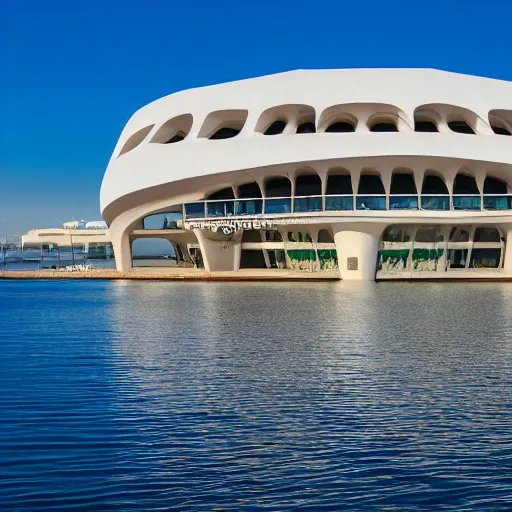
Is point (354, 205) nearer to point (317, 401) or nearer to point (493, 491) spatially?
point (317, 401)

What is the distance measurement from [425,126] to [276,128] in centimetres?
916

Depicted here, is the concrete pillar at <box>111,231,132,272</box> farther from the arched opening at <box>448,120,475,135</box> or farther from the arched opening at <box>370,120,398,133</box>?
the arched opening at <box>448,120,475,135</box>

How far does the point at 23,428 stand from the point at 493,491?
664 centimetres

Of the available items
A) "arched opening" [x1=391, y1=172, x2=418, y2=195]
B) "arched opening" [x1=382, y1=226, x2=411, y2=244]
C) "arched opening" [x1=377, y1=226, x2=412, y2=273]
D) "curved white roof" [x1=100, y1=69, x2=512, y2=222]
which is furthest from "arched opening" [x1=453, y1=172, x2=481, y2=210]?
"arched opening" [x1=377, y1=226, x2=412, y2=273]

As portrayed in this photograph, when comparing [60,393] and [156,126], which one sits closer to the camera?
[60,393]

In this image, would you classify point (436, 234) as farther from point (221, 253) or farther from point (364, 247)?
point (221, 253)

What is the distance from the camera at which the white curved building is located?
4612cm

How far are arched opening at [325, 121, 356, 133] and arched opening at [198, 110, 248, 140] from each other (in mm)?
5282

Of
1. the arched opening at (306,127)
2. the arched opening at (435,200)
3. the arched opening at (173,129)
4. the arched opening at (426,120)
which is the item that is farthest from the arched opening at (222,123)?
the arched opening at (435,200)

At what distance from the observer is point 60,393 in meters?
14.8

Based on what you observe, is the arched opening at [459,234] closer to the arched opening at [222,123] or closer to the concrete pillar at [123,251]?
the arched opening at [222,123]

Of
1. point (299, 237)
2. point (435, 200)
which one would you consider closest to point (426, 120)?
point (435, 200)

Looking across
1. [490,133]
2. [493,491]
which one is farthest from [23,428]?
[490,133]

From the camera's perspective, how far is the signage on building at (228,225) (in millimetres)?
48719
